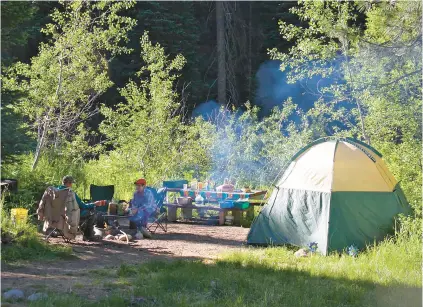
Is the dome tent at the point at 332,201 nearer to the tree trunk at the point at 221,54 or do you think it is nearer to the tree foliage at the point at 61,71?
the tree foliage at the point at 61,71

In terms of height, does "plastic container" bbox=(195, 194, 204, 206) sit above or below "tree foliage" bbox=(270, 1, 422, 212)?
below

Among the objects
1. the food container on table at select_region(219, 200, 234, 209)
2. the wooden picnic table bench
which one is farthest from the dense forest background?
the food container on table at select_region(219, 200, 234, 209)

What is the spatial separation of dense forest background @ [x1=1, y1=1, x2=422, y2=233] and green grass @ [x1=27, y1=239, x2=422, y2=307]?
1.60 metres

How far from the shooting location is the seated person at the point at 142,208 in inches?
363

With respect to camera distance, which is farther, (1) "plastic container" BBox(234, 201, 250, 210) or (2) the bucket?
(1) "plastic container" BBox(234, 201, 250, 210)

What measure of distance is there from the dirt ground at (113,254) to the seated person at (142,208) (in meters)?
0.24

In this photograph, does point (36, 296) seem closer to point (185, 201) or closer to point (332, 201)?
point (332, 201)

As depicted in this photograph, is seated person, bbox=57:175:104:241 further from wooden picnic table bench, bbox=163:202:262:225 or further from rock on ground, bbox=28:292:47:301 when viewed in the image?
rock on ground, bbox=28:292:47:301

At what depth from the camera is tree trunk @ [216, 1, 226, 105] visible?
2180 centimetres

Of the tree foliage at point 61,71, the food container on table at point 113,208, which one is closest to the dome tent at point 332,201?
the food container on table at point 113,208

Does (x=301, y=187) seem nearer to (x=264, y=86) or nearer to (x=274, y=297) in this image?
(x=274, y=297)

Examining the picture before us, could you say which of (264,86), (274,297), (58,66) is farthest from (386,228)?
(264,86)

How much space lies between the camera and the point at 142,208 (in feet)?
30.5

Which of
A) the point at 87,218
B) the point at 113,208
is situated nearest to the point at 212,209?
the point at 113,208
